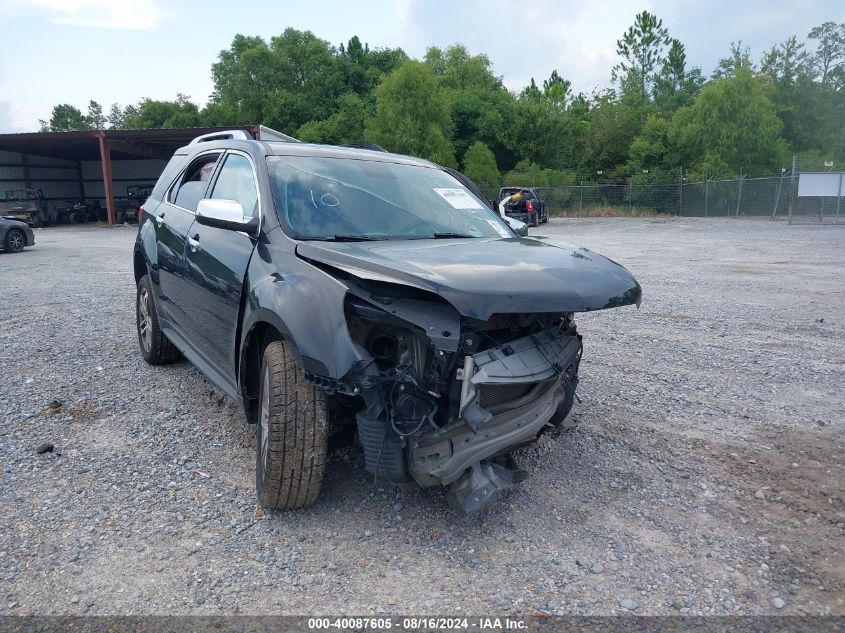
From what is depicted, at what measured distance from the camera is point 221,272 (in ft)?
12.6

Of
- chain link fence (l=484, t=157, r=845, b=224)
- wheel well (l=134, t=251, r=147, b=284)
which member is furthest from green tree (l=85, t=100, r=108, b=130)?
wheel well (l=134, t=251, r=147, b=284)

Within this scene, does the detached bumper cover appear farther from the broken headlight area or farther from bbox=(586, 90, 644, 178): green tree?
bbox=(586, 90, 644, 178): green tree

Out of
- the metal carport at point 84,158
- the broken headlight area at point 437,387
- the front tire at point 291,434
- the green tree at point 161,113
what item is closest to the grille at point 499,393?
the broken headlight area at point 437,387

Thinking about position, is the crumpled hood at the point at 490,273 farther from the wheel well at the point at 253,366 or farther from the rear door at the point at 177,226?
the rear door at the point at 177,226

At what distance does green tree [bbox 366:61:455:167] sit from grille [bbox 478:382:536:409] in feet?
116

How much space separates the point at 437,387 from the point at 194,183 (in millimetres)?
3125

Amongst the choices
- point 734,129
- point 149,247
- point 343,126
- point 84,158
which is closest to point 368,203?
point 149,247

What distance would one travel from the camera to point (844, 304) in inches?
338

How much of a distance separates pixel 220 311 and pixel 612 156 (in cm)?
4894

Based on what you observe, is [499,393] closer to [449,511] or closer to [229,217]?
[449,511]

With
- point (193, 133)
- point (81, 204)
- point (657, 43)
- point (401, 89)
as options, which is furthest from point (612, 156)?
point (81, 204)

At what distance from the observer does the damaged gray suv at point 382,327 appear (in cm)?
285

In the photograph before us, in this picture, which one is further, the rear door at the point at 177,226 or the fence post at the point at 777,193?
the fence post at the point at 777,193

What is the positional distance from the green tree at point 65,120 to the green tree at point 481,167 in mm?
64344
